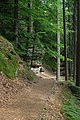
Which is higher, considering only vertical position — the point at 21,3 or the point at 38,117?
→ the point at 21,3

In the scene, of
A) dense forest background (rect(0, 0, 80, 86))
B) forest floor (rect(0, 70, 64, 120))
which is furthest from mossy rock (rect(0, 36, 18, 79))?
dense forest background (rect(0, 0, 80, 86))

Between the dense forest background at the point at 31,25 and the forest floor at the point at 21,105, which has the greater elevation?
the dense forest background at the point at 31,25

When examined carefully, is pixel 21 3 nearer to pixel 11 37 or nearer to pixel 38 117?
pixel 11 37

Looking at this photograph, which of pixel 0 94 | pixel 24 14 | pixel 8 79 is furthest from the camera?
pixel 24 14

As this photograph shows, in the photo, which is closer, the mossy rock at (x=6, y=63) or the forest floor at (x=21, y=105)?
the forest floor at (x=21, y=105)

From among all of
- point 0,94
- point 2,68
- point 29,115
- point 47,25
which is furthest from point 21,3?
point 29,115

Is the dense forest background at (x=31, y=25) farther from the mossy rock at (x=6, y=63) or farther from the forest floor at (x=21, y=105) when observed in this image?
the forest floor at (x=21, y=105)

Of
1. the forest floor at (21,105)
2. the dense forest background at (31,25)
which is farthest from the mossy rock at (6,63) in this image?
the dense forest background at (31,25)

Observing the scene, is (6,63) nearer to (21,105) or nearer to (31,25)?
(21,105)

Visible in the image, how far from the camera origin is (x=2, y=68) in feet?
36.3

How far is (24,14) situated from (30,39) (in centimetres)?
198

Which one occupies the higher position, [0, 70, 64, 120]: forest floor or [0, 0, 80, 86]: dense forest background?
[0, 0, 80, 86]: dense forest background

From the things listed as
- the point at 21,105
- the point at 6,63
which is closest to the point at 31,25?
the point at 6,63

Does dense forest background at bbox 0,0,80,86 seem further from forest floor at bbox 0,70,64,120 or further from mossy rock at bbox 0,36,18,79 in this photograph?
forest floor at bbox 0,70,64,120
